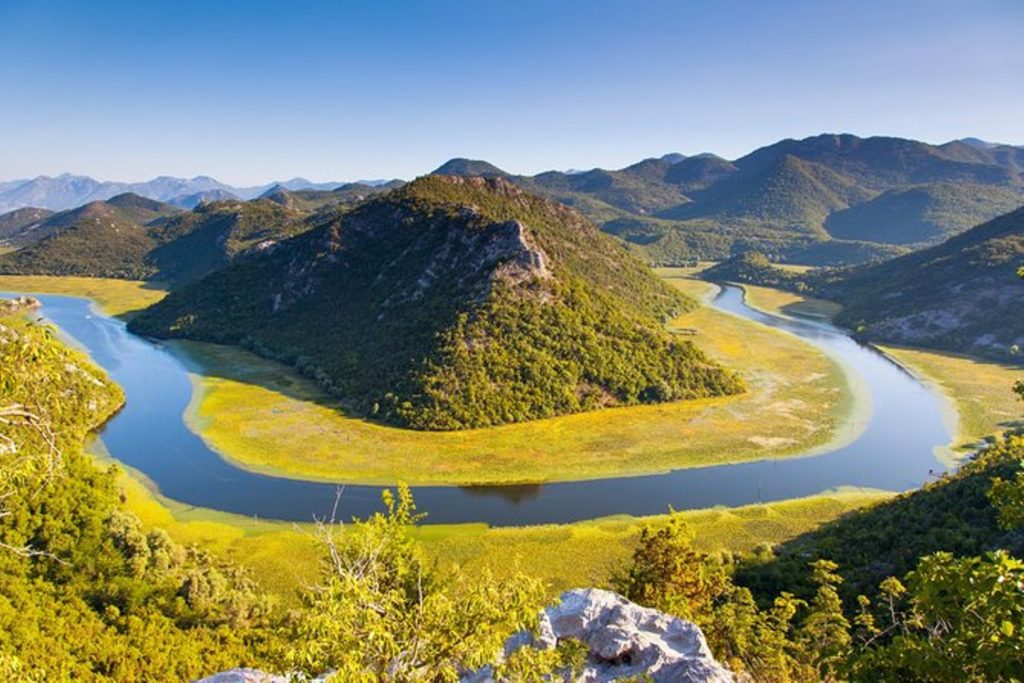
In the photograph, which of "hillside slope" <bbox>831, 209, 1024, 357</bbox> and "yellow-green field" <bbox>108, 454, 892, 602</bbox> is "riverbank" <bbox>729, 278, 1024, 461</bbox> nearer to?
"hillside slope" <bbox>831, 209, 1024, 357</bbox>

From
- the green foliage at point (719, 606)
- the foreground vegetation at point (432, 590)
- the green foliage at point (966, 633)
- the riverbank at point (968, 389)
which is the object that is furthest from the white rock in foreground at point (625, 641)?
the riverbank at point (968, 389)

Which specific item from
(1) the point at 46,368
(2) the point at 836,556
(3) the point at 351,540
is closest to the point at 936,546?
(2) the point at 836,556

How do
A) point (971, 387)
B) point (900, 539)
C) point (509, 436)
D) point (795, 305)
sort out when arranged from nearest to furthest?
point (900, 539)
point (509, 436)
point (971, 387)
point (795, 305)

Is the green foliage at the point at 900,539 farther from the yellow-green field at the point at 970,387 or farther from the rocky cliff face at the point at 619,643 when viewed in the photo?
the yellow-green field at the point at 970,387

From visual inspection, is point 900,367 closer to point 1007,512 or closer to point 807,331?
point 807,331

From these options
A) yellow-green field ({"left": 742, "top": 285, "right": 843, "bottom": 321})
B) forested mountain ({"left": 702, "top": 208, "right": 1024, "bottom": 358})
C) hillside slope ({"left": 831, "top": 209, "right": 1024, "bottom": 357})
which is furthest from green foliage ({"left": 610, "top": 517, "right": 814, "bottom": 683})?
yellow-green field ({"left": 742, "top": 285, "right": 843, "bottom": 321})

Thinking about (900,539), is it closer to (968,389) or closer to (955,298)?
(968,389)

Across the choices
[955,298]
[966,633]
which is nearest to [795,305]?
[955,298]
